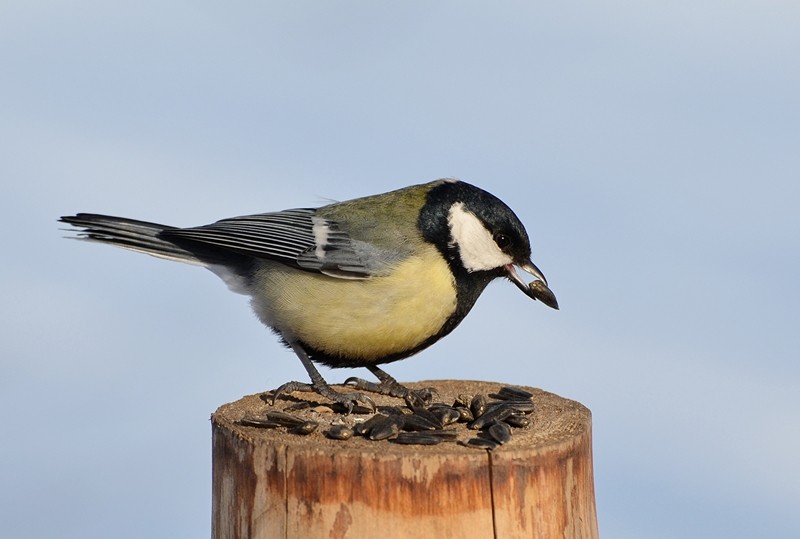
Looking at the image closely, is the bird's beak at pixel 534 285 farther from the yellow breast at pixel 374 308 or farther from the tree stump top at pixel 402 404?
the tree stump top at pixel 402 404

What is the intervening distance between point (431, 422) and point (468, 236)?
1.22 meters

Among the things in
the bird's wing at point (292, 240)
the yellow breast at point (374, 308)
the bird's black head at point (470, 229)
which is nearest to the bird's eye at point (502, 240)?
the bird's black head at point (470, 229)

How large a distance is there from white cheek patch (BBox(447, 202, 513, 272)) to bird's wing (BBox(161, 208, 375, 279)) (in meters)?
0.44

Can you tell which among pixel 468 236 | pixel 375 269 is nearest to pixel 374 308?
pixel 375 269

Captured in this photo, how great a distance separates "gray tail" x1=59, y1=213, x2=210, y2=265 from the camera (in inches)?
203

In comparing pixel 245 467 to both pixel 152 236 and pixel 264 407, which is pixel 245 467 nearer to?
pixel 264 407

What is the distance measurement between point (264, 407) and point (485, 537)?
1443mm

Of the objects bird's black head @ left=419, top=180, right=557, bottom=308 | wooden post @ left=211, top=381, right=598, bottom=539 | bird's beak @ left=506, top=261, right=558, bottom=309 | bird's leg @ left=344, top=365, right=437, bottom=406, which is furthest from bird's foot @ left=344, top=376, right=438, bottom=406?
wooden post @ left=211, top=381, right=598, bottom=539

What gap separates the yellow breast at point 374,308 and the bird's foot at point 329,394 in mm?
191

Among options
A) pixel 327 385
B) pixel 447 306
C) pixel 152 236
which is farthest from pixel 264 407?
pixel 152 236

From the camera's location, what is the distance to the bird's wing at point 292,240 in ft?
15.4

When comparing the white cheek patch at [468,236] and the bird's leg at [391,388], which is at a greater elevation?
the white cheek patch at [468,236]

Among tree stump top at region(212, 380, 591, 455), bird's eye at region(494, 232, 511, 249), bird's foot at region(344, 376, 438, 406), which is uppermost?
bird's eye at region(494, 232, 511, 249)

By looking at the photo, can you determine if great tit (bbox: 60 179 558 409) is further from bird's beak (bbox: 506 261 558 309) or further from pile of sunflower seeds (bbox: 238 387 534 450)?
pile of sunflower seeds (bbox: 238 387 534 450)
